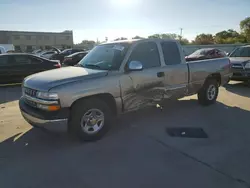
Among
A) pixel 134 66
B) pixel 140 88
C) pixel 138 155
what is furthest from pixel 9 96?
pixel 138 155

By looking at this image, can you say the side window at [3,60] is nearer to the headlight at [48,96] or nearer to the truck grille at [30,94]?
the truck grille at [30,94]

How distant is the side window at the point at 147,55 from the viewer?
4.81 metres

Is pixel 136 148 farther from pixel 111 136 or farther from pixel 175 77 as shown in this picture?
pixel 175 77

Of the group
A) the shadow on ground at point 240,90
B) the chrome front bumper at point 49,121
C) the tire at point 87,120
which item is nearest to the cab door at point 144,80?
the tire at point 87,120

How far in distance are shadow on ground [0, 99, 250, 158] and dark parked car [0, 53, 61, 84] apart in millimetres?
6295

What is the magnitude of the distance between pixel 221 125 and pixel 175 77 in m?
1.51

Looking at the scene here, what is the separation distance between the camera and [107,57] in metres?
4.88

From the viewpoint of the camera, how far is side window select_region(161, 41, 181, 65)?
536 cm

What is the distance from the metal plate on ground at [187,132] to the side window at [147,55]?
147 cm

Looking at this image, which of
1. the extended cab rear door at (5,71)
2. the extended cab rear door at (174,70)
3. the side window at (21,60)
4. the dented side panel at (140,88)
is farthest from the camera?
the side window at (21,60)

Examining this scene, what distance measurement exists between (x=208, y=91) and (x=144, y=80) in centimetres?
279

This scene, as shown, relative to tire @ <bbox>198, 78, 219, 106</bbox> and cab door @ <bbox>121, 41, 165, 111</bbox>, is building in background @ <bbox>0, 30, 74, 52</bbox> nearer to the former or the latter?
tire @ <bbox>198, 78, 219, 106</bbox>

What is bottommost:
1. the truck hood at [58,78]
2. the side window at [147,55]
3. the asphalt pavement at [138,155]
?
the asphalt pavement at [138,155]

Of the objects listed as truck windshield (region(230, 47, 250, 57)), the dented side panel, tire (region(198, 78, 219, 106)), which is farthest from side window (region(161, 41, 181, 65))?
truck windshield (region(230, 47, 250, 57))
